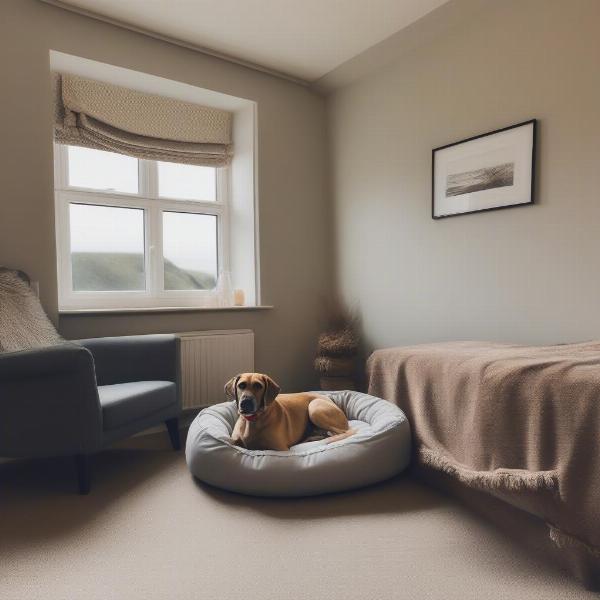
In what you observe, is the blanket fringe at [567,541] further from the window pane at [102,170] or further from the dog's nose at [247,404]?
the window pane at [102,170]

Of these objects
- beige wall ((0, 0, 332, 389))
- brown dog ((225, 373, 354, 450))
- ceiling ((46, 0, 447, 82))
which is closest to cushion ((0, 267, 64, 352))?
beige wall ((0, 0, 332, 389))

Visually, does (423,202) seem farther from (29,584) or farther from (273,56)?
(29,584)

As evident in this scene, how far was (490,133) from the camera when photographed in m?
2.77

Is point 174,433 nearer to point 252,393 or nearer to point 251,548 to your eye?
point 252,393

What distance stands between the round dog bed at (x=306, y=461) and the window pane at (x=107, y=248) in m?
1.50

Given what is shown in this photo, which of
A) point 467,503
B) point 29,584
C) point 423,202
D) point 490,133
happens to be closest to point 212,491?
point 29,584

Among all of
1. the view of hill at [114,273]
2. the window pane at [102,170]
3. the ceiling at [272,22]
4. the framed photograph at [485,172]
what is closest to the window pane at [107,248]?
the view of hill at [114,273]

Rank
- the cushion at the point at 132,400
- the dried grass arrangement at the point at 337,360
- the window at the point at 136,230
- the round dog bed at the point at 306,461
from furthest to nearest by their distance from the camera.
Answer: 1. the dried grass arrangement at the point at 337,360
2. the window at the point at 136,230
3. the cushion at the point at 132,400
4. the round dog bed at the point at 306,461

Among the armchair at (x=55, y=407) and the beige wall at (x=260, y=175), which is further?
the beige wall at (x=260, y=175)

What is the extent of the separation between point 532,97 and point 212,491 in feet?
8.44

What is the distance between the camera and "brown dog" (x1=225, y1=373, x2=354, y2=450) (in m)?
2.18

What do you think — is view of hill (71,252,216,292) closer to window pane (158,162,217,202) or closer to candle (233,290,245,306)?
candle (233,290,245,306)

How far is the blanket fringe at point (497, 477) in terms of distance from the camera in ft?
4.84

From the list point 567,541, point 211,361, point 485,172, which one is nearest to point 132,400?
point 211,361
